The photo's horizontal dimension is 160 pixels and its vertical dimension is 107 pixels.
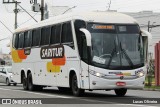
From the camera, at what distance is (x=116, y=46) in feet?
67.9

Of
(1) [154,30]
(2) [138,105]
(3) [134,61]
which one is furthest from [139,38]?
(1) [154,30]

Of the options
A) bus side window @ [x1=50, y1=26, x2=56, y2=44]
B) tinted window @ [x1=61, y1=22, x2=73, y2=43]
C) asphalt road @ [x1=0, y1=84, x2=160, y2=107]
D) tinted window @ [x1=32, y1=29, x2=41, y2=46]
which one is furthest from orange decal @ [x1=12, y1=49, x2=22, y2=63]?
tinted window @ [x1=61, y1=22, x2=73, y2=43]

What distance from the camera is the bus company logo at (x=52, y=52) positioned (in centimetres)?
2315

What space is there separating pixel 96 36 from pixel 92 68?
132cm

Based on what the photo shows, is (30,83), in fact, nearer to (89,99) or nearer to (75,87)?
(75,87)

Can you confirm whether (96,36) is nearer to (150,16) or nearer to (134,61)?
(134,61)

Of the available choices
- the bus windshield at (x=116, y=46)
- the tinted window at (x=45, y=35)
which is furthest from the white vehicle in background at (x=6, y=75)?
the bus windshield at (x=116, y=46)

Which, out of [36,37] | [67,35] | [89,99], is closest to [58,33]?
[67,35]

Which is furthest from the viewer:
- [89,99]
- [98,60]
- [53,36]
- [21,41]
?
[21,41]

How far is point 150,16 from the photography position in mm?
101812

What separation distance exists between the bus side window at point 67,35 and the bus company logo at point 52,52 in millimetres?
451

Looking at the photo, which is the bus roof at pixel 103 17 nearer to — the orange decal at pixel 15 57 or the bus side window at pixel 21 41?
the bus side window at pixel 21 41

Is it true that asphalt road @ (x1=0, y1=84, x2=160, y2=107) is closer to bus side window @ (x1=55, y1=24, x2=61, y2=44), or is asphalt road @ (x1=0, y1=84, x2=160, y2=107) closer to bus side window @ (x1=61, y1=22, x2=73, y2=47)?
bus side window @ (x1=61, y1=22, x2=73, y2=47)

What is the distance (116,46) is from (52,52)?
4416 mm
